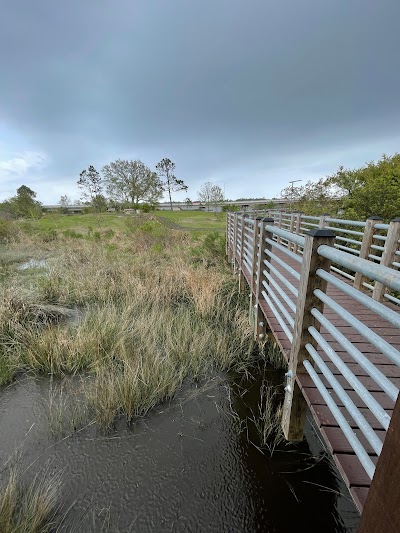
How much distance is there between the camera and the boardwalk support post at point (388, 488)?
67 cm

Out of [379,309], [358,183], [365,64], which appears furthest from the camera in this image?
[365,64]

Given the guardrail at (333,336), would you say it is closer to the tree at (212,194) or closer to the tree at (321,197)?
the tree at (321,197)

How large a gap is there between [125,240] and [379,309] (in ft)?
45.0

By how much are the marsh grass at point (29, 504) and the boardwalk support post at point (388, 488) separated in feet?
8.21

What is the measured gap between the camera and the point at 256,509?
228 centimetres

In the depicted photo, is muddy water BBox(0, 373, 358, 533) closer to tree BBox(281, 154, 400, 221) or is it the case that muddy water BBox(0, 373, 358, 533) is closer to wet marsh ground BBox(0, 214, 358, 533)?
wet marsh ground BBox(0, 214, 358, 533)

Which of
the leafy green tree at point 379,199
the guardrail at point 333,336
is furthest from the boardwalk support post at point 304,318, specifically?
the leafy green tree at point 379,199

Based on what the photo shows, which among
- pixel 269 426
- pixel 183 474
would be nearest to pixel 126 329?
pixel 183 474

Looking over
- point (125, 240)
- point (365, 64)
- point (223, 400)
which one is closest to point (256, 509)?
point (223, 400)

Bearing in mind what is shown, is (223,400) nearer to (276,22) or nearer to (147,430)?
(147,430)

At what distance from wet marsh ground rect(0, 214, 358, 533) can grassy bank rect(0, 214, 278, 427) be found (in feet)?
0.08

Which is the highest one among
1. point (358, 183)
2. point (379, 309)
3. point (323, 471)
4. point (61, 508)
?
point (358, 183)

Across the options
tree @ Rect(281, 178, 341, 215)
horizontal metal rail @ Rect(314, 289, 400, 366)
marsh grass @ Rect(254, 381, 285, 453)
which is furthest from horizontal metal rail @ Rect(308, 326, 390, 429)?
tree @ Rect(281, 178, 341, 215)

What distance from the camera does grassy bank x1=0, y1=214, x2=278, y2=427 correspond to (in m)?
3.43
